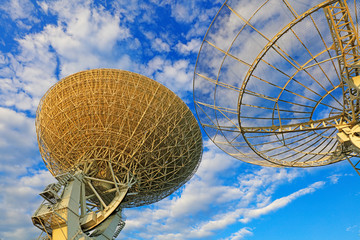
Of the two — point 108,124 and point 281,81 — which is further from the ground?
point 281,81

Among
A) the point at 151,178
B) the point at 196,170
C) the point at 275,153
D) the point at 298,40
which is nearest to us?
the point at 298,40

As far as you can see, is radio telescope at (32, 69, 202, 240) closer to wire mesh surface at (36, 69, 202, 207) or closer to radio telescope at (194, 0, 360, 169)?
wire mesh surface at (36, 69, 202, 207)

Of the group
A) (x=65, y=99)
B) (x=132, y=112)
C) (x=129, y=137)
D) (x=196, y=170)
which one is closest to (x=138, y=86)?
(x=132, y=112)

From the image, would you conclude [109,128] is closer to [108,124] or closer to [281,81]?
[108,124]

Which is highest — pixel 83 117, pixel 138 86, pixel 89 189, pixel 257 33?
pixel 138 86

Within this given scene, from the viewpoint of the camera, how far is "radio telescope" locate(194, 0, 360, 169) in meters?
12.9

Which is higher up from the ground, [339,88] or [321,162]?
[339,88]

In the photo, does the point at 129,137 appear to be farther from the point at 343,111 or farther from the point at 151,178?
the point at 343,111

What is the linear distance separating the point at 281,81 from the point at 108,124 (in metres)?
17.1

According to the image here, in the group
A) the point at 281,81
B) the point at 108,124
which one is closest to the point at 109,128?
the point at 108,124

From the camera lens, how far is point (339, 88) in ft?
49.1

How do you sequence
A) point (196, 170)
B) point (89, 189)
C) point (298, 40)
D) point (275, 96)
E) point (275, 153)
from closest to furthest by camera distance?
point (298, 40) < point (275, 96) < point (275, 153) < point (89, 189) < point (196, 170)

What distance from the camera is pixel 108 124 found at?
26.1 m

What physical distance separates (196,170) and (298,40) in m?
21.9
